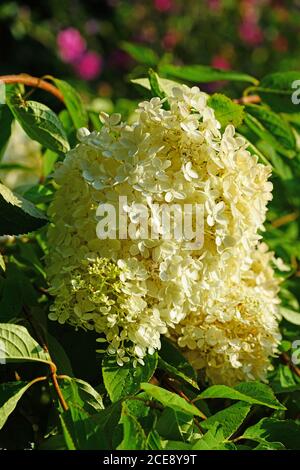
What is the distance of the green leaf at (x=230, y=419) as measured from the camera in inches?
31.3

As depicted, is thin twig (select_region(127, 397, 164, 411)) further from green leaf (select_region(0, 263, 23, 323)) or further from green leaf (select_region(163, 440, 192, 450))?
green leaf (select_region(0, 263, 23, 323))

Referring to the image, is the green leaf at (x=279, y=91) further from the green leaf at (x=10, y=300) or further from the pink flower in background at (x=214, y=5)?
the pink flower in background at (x=214, y=5)

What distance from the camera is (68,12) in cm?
391

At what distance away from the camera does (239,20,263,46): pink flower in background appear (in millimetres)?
3855

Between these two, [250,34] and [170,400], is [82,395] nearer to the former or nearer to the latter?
[170,400]

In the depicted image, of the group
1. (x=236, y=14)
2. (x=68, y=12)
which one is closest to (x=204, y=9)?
(x=236, y=14)

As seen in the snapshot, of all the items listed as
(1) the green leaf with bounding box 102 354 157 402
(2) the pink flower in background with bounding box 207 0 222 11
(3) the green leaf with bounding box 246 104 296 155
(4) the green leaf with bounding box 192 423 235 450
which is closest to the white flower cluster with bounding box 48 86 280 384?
(1) the green leaf with bounding box 102 354 157 402

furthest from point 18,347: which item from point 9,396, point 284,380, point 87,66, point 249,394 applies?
point 87,66

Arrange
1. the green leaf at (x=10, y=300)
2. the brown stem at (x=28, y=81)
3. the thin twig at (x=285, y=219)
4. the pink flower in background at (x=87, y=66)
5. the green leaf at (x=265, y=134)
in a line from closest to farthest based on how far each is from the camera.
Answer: the green leaf at (x=10, y=300) → the brown stem at (x=28, y=81) → the green leaf at (x=265, y=134) → the thin twig at (x=285, y=219) → the pink flower in background at (x=87, y=66)

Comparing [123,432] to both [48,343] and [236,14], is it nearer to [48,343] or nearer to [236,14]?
[48,343]

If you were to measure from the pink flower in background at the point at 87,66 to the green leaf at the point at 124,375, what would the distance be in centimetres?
298

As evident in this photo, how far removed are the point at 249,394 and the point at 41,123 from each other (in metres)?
0.47

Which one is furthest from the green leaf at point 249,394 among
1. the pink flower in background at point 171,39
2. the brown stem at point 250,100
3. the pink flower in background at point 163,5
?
the pink flower in background at point 163,5

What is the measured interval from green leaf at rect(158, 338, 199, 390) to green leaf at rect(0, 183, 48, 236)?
0.74 feet
